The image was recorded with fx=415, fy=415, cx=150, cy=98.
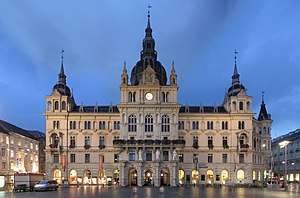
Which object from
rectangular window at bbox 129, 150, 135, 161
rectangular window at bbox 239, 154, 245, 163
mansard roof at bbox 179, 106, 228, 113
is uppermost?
mansard roof at bbox 179, 106, 228, 113

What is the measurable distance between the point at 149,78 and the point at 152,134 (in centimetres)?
1505

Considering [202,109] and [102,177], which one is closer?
[102,177]

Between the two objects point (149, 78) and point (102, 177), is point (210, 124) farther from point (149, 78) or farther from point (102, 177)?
point (102, 177)

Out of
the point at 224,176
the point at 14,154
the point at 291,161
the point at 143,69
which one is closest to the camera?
the point at 14,154

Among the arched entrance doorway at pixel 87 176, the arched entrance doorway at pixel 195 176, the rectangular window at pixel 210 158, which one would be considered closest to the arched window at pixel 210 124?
the rectangular window at pixel 210 158

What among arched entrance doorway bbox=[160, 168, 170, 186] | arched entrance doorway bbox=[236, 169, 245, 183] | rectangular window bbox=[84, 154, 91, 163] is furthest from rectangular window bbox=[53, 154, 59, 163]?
arched entrance doorway bbox=[236, 169, 245, 183]

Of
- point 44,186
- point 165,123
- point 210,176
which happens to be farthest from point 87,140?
point 44,186

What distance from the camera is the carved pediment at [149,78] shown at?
11144 cm

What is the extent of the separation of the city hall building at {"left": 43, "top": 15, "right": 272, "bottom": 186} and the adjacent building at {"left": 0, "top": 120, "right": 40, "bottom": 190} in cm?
879

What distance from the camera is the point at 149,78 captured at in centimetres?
11194

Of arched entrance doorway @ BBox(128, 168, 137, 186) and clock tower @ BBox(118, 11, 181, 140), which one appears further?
clock tower @ BBox(118, 11, 181, 140)

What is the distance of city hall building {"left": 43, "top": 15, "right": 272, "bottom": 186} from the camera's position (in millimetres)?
110562

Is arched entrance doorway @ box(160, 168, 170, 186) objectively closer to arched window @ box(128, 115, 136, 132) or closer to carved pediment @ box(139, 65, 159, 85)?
arched window @ box(128, 115, 136, 132)

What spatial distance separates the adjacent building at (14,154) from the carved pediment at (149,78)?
37688mm
